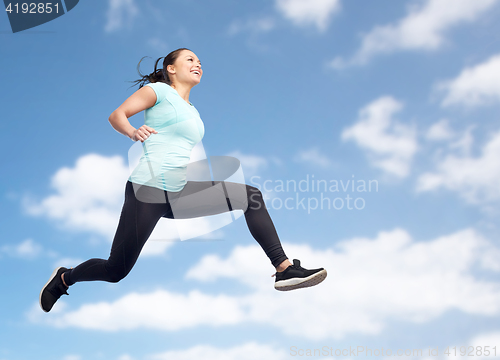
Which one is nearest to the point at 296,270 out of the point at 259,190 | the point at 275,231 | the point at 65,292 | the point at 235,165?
the point at 275,231


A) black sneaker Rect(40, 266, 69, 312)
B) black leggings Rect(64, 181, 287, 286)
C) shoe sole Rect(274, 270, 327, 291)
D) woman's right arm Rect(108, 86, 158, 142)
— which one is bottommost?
shoe sole Rect(274, 270, 327, 291)

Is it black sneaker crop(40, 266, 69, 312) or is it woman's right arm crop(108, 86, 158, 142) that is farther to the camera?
black sneaker crop(40, 266, 69, 312)

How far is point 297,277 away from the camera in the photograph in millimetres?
3432

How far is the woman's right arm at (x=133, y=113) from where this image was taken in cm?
330

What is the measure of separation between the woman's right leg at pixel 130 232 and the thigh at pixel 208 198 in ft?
0.41

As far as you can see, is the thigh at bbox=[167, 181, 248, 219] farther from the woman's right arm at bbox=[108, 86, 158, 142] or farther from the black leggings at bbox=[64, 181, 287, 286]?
the woman's right arm at bbox=[108, 86, 158, 142]

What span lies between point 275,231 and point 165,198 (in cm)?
96

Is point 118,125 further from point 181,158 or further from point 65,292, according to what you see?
point 65,292

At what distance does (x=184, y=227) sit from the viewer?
4.01m

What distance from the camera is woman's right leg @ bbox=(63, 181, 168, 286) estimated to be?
140 inches

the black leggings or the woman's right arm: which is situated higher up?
the woman's right arm

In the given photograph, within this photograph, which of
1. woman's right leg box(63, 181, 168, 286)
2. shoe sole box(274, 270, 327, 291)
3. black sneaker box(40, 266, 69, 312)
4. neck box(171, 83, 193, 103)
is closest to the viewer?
shoe sole box(274, 270, 327, 291)

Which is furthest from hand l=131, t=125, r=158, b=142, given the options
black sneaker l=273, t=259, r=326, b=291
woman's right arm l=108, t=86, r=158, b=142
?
black sneaker l=273, t=259, r=326, b=291

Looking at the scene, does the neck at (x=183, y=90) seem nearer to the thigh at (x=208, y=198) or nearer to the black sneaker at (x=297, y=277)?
the thigh at (x=208, y=198)
